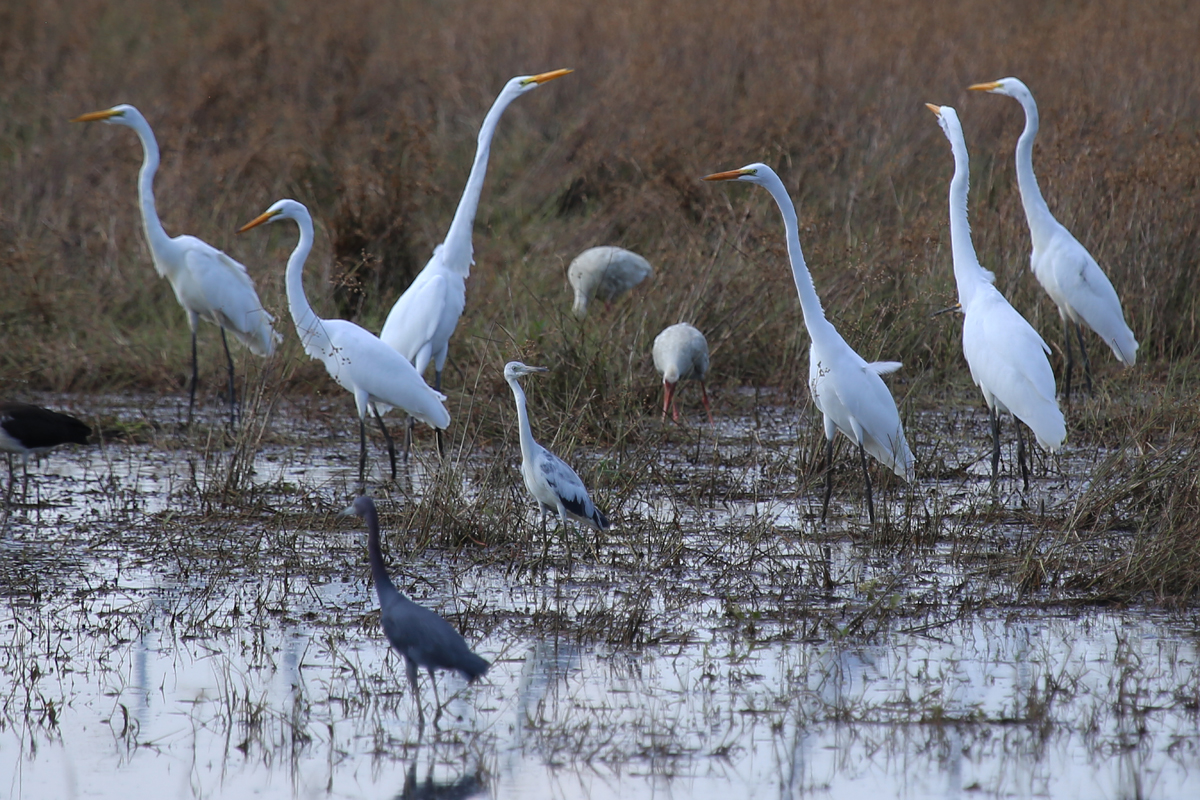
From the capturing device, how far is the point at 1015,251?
28.2ft

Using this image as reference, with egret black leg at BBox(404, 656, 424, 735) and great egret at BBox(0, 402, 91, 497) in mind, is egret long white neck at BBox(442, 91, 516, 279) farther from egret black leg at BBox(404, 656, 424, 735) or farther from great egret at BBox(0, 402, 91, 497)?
egret black leg at BBox(404, 656, 424, 735)

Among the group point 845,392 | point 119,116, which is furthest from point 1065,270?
point 119,116

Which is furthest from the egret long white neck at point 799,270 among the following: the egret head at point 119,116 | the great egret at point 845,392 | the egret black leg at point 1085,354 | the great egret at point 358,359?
the egret head at point 119,116

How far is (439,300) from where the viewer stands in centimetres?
723

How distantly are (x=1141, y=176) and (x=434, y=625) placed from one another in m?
5.84

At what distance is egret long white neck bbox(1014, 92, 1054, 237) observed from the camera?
25.2ft

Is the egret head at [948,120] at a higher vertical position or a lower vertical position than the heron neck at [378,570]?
higher

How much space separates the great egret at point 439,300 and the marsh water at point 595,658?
1.24 metres

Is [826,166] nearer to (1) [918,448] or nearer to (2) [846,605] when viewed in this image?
(1) [918,448]

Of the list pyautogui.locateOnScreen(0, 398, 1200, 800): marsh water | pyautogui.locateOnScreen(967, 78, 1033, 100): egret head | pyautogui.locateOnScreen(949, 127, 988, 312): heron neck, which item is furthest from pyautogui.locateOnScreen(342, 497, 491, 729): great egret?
pyautogui.locateOnScreen(967, 78, 1033, 100): egret head

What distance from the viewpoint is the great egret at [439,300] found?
284 inches

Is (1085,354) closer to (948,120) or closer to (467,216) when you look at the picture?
A: (948,120)

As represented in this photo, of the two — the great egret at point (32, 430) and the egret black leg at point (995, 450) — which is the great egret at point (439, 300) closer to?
the great egret at point (32, 430)

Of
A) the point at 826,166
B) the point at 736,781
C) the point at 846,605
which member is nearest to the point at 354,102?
the point at 826,166
